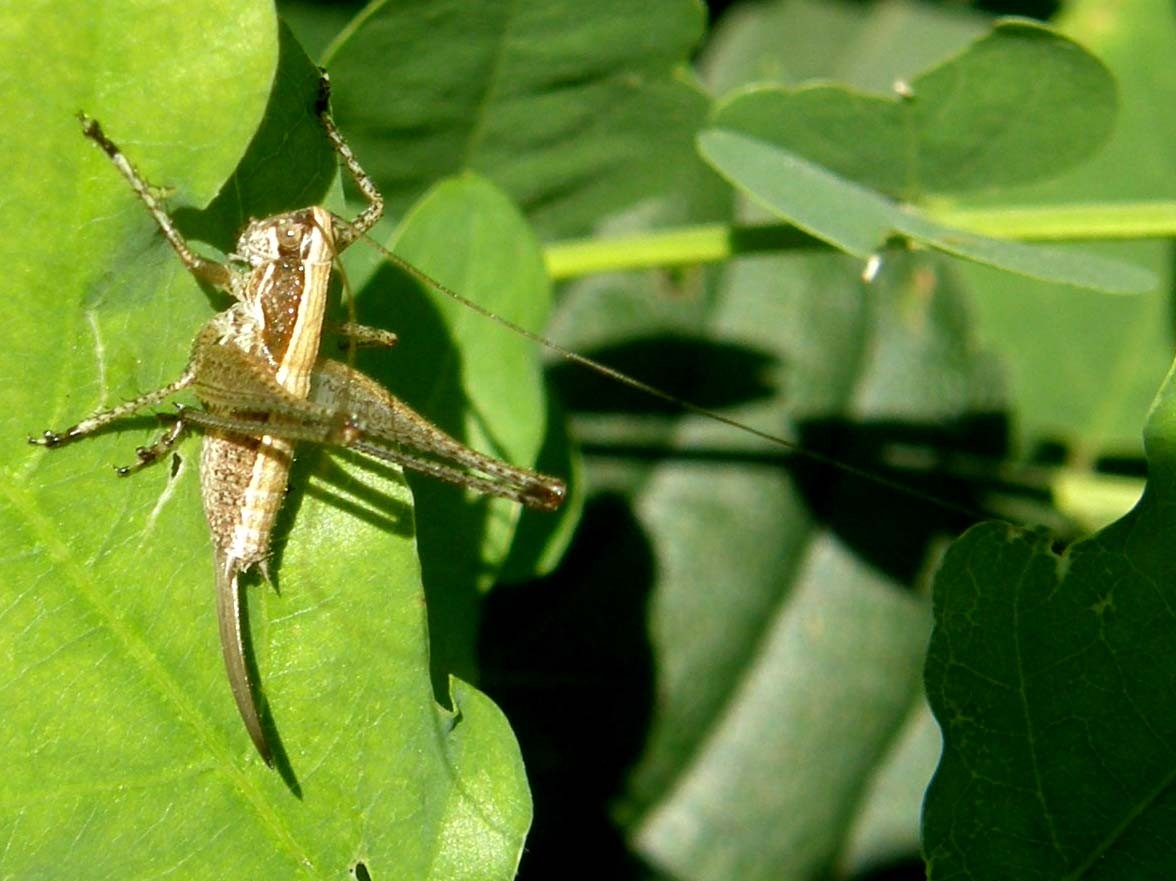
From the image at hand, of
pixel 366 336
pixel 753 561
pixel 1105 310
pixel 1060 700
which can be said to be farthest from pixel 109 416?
pixel 1105 310

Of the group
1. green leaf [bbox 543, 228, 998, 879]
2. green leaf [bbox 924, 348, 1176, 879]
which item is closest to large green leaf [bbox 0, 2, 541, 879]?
green leaf [bbox 924, 348, 1176, 879]

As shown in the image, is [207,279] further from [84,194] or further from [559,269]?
[559,269]

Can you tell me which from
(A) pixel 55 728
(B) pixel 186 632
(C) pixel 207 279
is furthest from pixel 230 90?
(A) pixel 55 728

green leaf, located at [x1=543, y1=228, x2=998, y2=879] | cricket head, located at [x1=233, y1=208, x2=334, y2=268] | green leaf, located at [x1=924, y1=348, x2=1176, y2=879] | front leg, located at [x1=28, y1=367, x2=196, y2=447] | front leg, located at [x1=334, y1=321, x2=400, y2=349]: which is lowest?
green leaf, located at [x1=543, y1=228, x2=998, y2=879]

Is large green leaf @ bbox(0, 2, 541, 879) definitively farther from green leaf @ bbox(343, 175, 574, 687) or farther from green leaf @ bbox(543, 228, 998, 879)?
green leaf @ bbox(543, 228, 998, 879)

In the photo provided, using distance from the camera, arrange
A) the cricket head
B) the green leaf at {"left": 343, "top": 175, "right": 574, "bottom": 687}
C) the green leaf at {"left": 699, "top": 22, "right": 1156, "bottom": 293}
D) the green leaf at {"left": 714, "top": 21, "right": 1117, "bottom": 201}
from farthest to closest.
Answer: the green leaf at {"left": 714, "top": 21, "right": 1117, "bottom": 201} → the green leaf at {"left": 699, "top": 22, "right": 1156, "bottom": 293} → the green leaf at {"left": 343, "top": 175, "right": 574, "bottom": 687} → the cricket head

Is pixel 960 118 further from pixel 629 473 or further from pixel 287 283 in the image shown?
pixel 287 283

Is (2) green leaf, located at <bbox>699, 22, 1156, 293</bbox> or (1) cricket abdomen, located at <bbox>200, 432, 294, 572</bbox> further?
(2) green leaf, located at <bbox>699, 22, 1156, 293</bbox>
